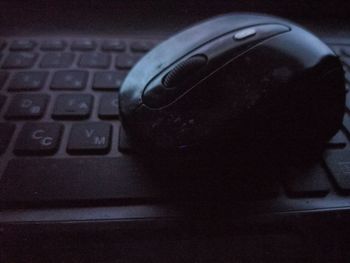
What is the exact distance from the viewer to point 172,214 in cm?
30

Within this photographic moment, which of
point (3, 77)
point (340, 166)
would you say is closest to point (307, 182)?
point (340, 166)

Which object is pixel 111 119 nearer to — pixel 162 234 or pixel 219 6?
pixel 162 234

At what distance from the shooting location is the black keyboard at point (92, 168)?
1.01 ft

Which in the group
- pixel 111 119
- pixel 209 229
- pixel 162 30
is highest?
pixel 162 30

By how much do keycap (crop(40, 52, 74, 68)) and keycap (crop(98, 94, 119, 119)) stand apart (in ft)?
0.31

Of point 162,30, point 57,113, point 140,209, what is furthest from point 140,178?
point 162,30

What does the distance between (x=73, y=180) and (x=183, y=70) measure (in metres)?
0.15

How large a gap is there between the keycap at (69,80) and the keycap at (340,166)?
11.6 inches

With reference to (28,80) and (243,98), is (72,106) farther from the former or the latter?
(243,98)

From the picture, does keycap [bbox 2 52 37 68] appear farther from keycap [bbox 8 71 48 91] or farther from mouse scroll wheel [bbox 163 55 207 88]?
mouse scroll wheel [bbox 163 55 207 88]

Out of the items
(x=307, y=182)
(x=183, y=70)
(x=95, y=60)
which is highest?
(x=95, y=60)

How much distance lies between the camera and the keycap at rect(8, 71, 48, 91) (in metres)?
0.43

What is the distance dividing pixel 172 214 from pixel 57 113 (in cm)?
18

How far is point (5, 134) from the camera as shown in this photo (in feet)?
1.17
